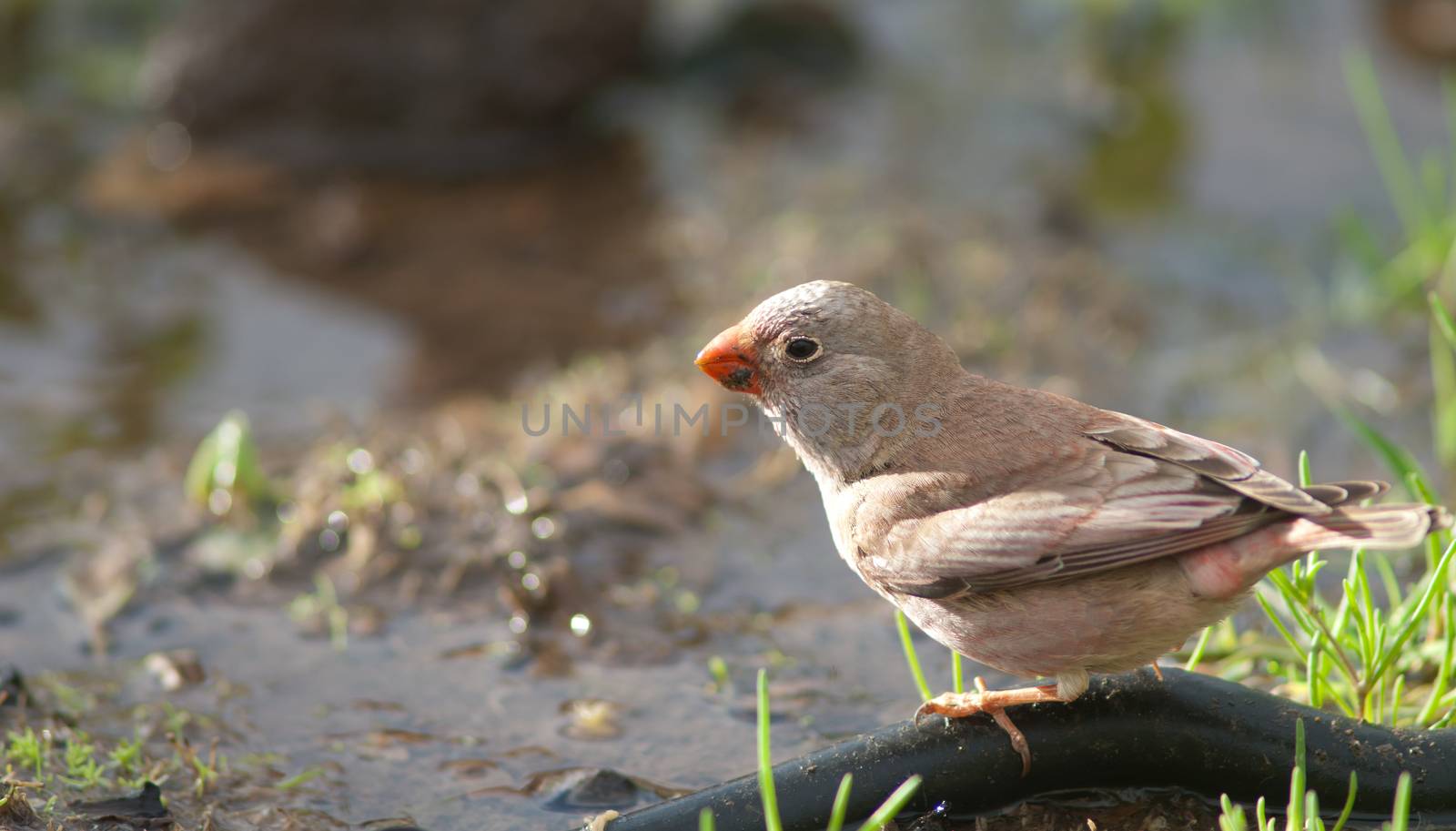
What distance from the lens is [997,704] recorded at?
133 inches

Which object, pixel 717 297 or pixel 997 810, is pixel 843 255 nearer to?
pixel 717 297

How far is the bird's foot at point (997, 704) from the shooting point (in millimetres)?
3342

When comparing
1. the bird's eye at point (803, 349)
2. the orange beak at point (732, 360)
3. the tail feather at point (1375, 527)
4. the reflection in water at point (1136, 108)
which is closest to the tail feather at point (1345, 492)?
the tail feather at point (1375, 527)

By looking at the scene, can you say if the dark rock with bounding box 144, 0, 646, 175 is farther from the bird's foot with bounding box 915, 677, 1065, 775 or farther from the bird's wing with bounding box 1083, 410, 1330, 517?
the bird's foot with bounding box 915, 677, 1065, 775

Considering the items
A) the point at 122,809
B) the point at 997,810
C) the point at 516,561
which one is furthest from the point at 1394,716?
the point at 122,809

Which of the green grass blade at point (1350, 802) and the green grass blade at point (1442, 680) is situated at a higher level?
the green grass blade at point (1442, 680)

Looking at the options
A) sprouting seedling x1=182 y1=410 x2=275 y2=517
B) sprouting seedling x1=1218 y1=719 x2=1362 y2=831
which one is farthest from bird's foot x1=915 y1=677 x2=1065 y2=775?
sprouting seedling x1=182 y1=410 x2=275 y2=517

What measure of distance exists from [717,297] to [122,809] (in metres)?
4.47

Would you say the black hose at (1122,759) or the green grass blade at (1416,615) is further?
the green grass blade at (1416,615)

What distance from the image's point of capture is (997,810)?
3441mm

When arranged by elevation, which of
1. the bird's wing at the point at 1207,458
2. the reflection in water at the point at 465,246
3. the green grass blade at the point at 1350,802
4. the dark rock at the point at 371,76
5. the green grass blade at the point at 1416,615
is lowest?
the green grass blade at the point at 1350,802

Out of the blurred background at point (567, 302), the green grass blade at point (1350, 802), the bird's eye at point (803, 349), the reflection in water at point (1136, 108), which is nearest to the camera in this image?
the green grass blade at point (1350, 802)

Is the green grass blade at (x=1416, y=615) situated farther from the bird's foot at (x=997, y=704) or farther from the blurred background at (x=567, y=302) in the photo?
the bird's foot at (x=997, y=704)

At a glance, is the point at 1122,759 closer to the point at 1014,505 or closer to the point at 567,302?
the point at 1014,505
